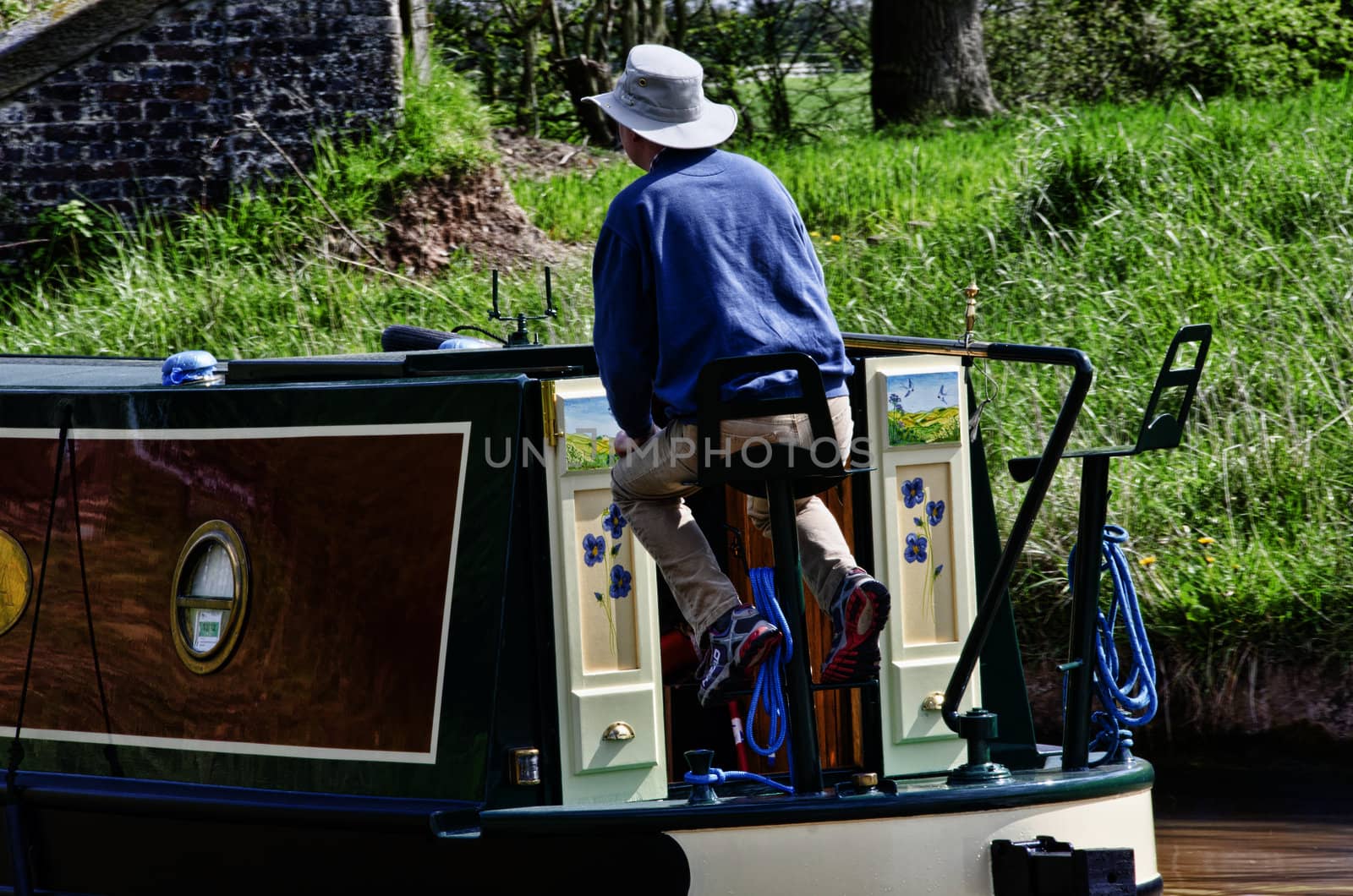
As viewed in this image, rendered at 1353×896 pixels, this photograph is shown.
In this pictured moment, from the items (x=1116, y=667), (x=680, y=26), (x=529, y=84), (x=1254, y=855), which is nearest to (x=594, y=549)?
(x=1116, y=667)

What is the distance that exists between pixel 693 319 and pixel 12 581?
6.75 ft

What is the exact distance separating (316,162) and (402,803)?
641cm

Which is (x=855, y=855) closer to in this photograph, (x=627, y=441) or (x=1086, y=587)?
(x=1086, y=587)

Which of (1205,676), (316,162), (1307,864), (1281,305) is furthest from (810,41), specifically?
(1307,864)

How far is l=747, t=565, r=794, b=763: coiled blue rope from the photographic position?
346 centimetres

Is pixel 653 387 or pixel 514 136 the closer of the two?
pixel 653 387

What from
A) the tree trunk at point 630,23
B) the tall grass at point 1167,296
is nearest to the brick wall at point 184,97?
the tall grass at point 1167,296

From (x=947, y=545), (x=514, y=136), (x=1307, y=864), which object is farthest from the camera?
(x=514, y=136)

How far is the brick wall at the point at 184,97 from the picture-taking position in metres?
9.02

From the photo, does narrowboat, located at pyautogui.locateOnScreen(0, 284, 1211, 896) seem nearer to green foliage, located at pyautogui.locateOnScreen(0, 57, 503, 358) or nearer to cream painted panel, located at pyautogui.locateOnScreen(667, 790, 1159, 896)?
cream painted panel, located at pyautogui.locateOnScreen(667, 790, 1159, 896)

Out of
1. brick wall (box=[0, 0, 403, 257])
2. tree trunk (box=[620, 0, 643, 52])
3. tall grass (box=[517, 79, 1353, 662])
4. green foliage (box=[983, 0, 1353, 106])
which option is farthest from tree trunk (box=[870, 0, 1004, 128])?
brick wall (box=[0, 0, 403, 257])

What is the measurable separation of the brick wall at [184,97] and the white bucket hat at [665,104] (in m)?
6.25

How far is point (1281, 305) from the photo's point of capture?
24.5ft

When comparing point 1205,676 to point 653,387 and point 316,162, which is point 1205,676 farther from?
point 316,162
